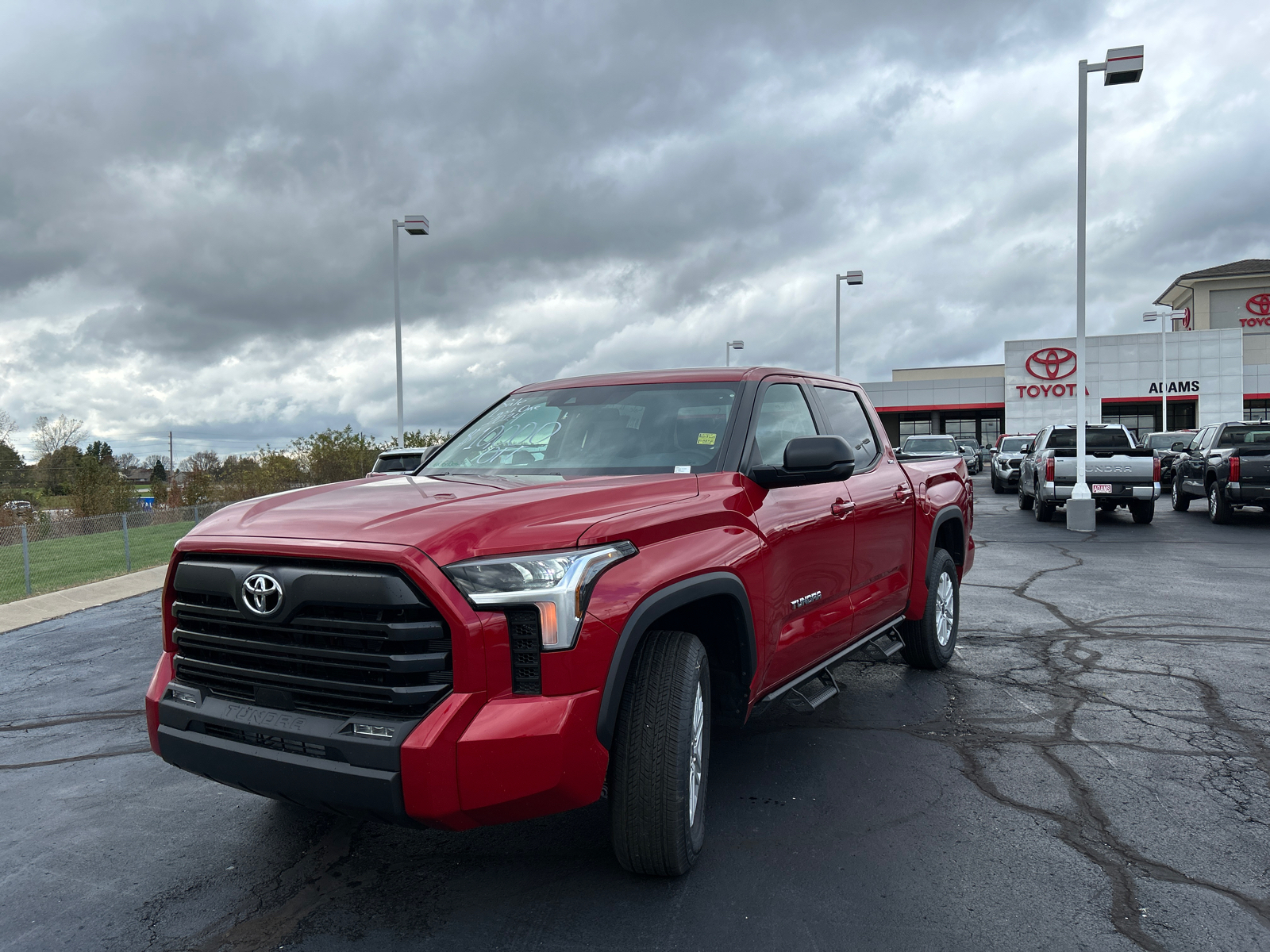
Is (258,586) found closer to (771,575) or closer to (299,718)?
(299,718)

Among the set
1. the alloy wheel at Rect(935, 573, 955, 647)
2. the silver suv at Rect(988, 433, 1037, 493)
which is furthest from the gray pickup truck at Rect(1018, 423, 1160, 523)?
the alloy wheel at Rect(935, 573, 955, 647)

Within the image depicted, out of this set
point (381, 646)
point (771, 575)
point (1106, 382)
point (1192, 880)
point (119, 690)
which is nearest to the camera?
point (381, 646)

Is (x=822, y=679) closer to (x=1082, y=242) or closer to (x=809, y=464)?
(x=809, y=464)

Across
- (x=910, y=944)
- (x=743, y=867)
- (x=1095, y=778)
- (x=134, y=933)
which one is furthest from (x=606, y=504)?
(x=1095, y=778)

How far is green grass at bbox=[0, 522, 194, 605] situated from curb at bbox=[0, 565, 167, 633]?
73cm

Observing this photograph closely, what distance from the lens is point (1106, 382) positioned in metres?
48.2

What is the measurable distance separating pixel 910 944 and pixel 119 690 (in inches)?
220

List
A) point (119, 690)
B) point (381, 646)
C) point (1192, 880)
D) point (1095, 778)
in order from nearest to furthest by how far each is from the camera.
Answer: point (381, 646) < point (1192, 880) < point (1095, 778) < point (119, 690)

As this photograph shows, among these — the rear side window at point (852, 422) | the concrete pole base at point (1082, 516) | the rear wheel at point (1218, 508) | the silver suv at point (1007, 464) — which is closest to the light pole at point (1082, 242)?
the concrete pole base at point (1082, 516)

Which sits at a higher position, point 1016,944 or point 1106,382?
point 1106,382

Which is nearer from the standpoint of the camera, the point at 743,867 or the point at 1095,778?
the point at 743,867

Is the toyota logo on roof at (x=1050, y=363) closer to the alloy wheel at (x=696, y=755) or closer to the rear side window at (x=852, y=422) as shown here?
the rear side window at (x=852, y=422)

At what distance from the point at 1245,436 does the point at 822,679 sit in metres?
16.0

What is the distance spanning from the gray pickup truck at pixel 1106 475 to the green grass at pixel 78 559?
15.8m
